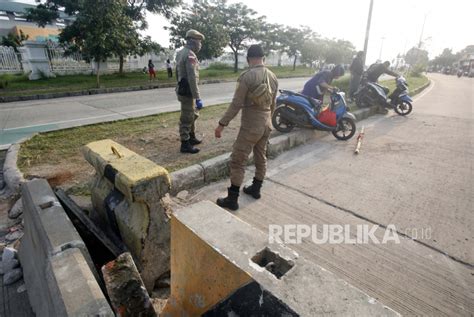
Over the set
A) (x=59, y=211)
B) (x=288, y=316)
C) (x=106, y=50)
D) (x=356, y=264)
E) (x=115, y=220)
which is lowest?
(x=356, y=264)

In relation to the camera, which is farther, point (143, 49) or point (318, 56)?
point (318, 56)

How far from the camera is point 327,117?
18.7 ft

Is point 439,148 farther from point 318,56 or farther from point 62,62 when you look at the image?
point 318,56

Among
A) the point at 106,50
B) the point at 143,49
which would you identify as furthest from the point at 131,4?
the point at 106,50

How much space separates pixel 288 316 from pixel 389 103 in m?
8.76

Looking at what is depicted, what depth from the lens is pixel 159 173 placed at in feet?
7.08

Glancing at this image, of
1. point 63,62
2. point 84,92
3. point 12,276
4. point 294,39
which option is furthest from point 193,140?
point 294,39

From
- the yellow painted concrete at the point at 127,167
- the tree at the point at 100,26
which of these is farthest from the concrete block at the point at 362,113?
the tree at the point at 100,26

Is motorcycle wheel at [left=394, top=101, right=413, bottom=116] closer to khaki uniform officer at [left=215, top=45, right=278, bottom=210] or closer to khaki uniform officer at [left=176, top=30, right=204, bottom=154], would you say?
khaki uniform officer at [left=176, top=30, right=204, bottom=154]

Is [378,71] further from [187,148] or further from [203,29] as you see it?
[203,29]

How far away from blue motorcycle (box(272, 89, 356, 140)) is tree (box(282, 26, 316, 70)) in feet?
119

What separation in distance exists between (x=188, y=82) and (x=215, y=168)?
1.36 metres

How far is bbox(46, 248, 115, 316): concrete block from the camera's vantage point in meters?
1.40

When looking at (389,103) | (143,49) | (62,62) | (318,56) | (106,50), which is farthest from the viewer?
(318,56)
